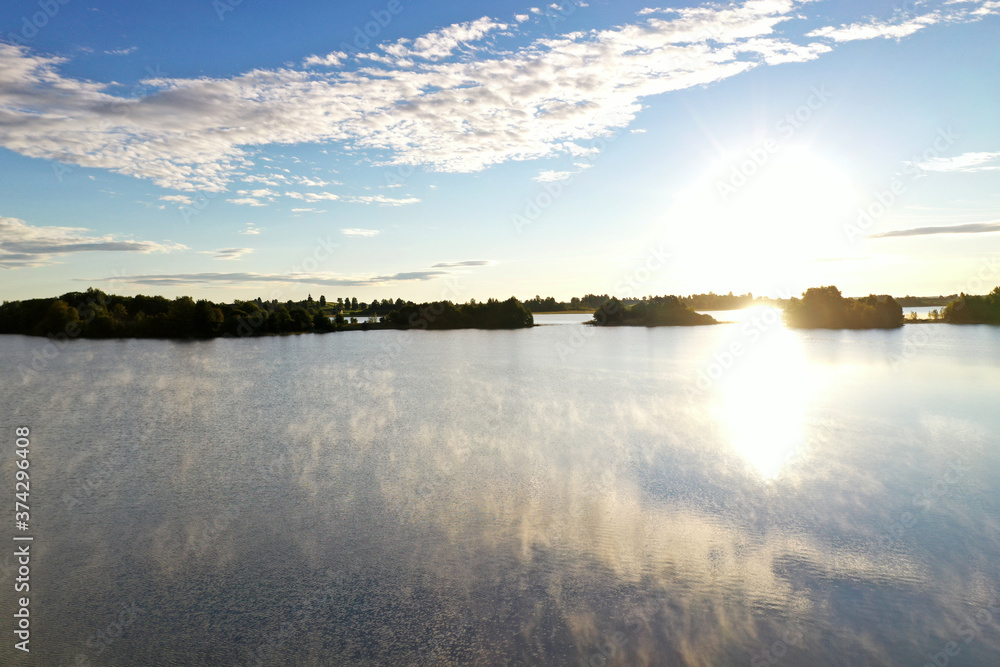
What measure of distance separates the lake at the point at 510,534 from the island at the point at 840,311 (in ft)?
354

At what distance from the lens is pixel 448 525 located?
43.0ft

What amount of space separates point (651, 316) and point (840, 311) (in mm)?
46928

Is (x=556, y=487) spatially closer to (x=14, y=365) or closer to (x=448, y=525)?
(x=448, y=525)

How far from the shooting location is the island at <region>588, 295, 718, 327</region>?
15388 centimetres

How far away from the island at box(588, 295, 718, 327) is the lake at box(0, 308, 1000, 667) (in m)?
126

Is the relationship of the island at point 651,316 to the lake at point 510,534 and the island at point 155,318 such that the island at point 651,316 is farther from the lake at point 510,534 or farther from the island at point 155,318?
the lake at point 510,534

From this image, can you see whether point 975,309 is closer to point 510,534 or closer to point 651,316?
point 651,316

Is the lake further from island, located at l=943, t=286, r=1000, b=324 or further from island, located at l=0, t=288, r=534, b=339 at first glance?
island, located at l=943, t=286, r=1000, b=324

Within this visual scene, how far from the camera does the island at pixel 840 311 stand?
120438mm

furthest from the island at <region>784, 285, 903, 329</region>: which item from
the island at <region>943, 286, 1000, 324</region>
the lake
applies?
the lake

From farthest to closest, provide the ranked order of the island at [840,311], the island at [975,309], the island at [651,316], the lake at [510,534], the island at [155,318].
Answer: the island at [651,316] → the island at [975,309] → the island at [840,311] → the island at [155,318] → the lake at [510,534]

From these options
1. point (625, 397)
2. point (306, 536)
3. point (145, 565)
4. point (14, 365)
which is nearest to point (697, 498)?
point (306, 536)

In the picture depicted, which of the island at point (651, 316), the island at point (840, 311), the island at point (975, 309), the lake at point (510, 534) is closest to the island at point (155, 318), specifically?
the island at point (651, 316)

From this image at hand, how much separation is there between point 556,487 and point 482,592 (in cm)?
646
